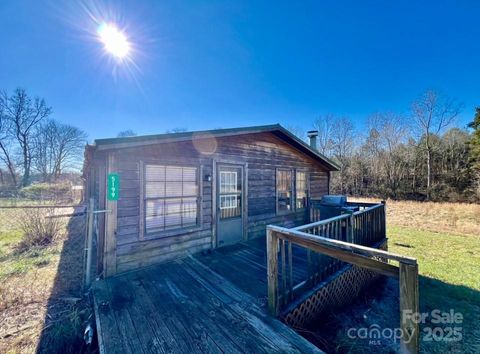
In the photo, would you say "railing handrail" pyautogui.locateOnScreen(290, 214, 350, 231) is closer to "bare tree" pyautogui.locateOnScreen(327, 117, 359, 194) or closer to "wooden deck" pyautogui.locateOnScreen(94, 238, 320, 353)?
"wooden deck" pyautogui.locateOnScreen(94, 238, 320, 353)

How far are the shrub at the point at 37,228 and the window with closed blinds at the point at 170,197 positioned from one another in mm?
4170

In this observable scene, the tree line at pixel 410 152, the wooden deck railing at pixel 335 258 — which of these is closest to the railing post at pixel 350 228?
the wooden deck railing at pixel 335 258

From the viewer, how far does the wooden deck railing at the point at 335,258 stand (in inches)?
56.9

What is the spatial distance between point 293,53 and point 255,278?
9136mm

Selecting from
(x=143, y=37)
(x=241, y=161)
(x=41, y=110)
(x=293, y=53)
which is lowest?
(x=241, y=161)

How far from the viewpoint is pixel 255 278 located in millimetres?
3391

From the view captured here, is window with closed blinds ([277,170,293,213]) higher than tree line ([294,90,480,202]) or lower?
lower

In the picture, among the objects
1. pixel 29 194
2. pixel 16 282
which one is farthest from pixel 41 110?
pixel 16 282

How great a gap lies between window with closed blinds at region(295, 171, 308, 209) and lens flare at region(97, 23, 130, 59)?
723cm

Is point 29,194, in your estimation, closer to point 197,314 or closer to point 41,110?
point 41,110

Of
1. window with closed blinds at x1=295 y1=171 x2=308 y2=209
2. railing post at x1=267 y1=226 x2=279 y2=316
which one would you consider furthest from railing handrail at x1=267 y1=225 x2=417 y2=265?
window with closed blinds at x1=295 y1=171 x2=308 y2=209

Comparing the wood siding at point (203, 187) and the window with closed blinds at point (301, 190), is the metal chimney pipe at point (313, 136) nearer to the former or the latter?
the wood siding at point (203, 187)

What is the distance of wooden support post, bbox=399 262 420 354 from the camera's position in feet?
4.66

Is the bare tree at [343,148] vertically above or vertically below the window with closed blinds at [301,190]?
above
